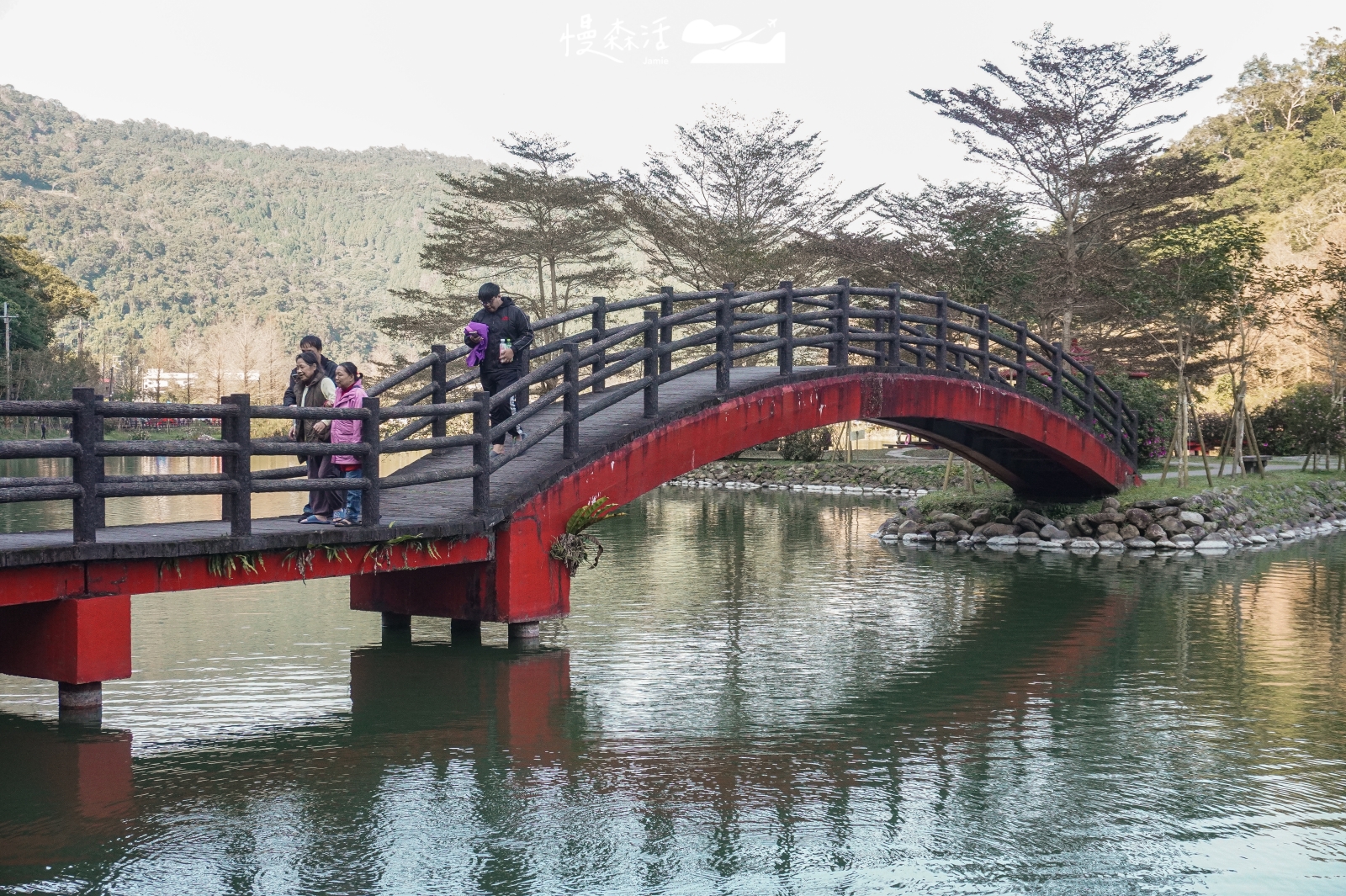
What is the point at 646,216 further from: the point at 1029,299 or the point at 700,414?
the point at 700,414

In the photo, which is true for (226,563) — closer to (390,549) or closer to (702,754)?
(390,549)

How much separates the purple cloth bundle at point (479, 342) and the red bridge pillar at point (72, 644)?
449 centimetres

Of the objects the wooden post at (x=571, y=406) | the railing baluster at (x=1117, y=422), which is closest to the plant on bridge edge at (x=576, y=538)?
the wooden post at (x=571, y=406)

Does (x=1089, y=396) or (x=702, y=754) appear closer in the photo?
(x=702, y=754)

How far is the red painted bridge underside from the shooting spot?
890 cm

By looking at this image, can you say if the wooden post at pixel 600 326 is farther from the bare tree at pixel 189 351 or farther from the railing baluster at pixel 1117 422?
the bare tree at pixel 189 351

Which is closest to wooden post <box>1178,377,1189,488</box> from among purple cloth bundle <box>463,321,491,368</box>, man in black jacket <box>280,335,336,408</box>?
purple cloth bundle <box>463,321,491,368</box>

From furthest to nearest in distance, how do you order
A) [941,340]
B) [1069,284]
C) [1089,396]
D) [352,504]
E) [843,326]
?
[1069,284] → [1089,396] → [941,340] → [843,326] → [352,504]

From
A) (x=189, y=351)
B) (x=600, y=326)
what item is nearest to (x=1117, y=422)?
(x=600, y=326)

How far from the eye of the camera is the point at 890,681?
11.2 m

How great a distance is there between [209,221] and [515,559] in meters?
155

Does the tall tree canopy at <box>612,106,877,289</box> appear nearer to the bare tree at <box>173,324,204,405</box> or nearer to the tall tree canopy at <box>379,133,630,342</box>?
the tall tree canopy at <box>379,133,630,342</box>

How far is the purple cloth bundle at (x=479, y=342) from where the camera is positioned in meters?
12.5

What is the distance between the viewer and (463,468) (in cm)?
1116
